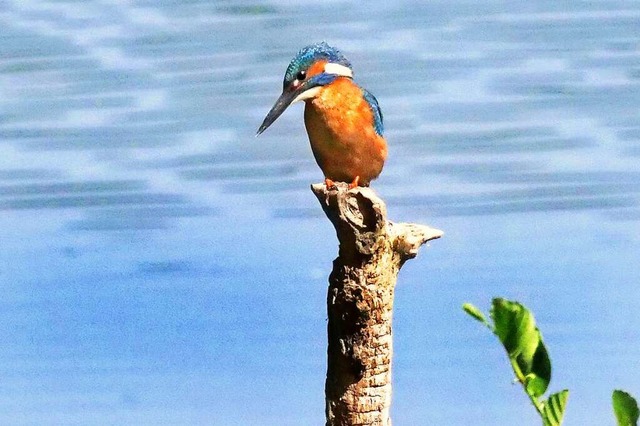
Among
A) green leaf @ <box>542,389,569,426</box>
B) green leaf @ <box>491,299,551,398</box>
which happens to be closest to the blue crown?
green leaf @ <box>491,299,551,398</box>

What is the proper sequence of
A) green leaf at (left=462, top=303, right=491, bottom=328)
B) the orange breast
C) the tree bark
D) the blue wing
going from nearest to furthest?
green leaf at (left=462, top=303, right=491, bottom=328) → the tree bark → the orange breast → the blue wing

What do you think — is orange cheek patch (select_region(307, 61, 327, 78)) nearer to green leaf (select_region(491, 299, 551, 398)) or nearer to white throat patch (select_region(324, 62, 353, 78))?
white throat patch (select_region(324, 62, 353, 78))

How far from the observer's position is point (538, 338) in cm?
187

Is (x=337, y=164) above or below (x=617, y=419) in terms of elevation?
above

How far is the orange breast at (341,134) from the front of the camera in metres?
2.82

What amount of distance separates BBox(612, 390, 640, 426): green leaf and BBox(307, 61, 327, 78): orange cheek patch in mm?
1328

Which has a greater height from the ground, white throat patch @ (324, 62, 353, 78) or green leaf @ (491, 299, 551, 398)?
white throat patch @ (324, 62, 353, 78)

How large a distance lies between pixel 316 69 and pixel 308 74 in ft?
0.09

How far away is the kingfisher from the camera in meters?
2.82

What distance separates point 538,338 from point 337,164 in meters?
1.07

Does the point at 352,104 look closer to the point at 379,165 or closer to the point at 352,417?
the point at 379,165

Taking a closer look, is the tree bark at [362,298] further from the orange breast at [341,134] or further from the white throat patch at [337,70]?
the white throat patch at [337,70]

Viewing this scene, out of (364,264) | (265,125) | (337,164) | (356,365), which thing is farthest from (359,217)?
(265,125)

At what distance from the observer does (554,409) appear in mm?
1863
